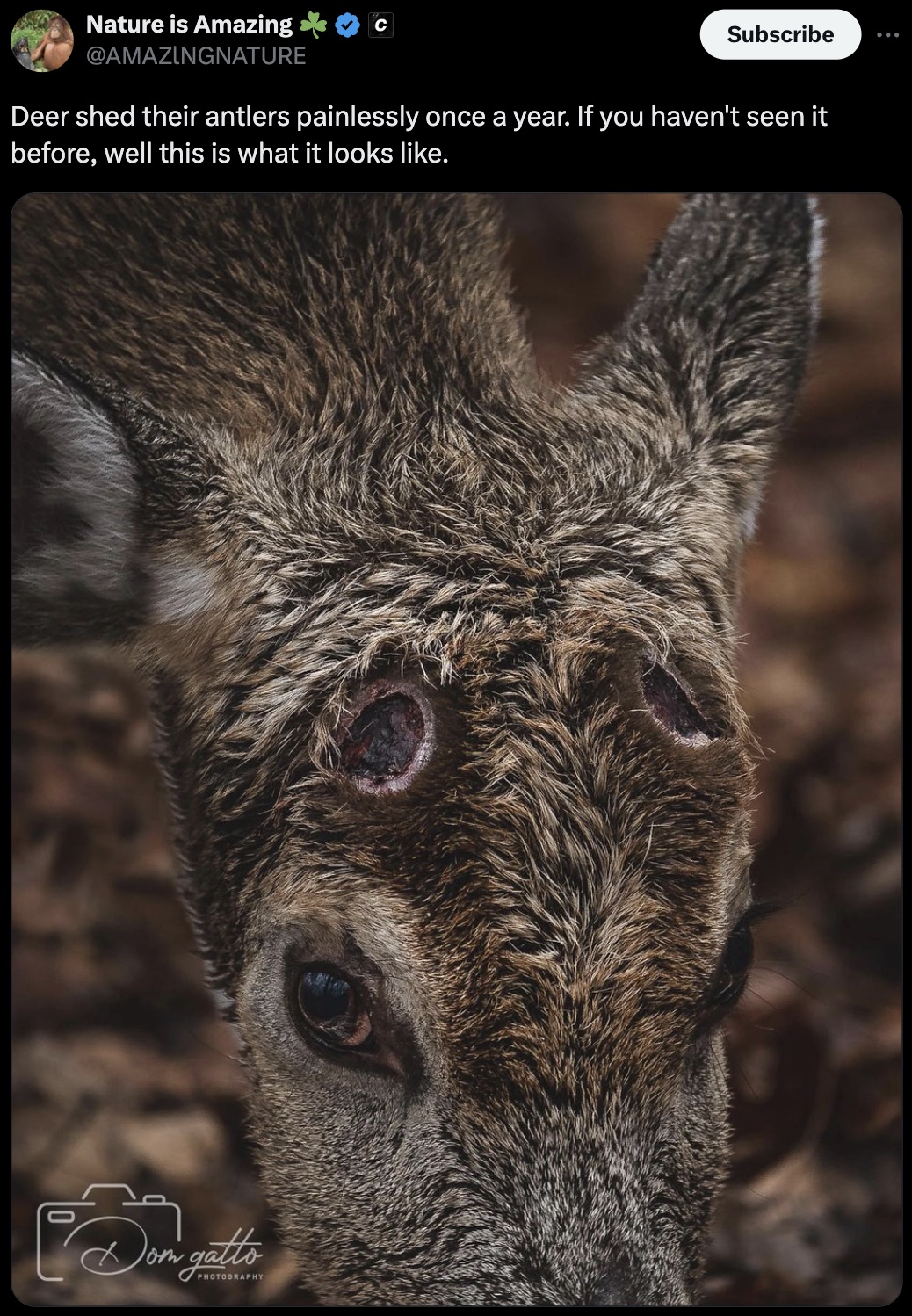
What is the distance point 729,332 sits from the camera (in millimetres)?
3928

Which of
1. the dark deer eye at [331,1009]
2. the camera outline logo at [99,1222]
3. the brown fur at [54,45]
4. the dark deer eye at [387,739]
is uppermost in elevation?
the brown fur at [54,45]

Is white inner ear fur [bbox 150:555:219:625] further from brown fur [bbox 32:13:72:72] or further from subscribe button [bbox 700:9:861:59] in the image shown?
subscribe button [bbox 700:9:861:59]

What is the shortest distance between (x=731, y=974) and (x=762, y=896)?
76.3 inches

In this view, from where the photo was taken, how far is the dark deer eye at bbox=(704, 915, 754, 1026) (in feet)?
11.0

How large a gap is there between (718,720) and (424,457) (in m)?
1.08

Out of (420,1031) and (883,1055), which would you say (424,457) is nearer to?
(420,1031)

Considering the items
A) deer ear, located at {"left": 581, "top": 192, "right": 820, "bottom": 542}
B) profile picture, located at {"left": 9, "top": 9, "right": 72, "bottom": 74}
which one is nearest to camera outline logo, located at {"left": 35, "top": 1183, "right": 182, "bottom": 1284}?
deer ear, located at {"left": 581, "top": 192, "right": 820, "bottom": 542}

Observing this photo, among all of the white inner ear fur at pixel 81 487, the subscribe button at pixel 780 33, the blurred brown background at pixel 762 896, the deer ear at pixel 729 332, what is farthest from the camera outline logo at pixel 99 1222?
the subscribe button at pixel 780 33

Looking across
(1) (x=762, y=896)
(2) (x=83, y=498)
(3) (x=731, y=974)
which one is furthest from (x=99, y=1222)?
(1) (x=762, y=896)

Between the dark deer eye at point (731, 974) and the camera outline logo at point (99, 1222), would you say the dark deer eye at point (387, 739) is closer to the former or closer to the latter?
the dark deer eye at point (731, 974)

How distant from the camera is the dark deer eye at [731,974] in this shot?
11.0 feet

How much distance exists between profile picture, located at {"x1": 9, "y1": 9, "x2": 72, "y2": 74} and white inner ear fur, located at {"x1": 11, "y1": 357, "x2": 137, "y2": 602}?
114 centimetres

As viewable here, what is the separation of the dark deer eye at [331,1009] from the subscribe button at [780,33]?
2753 millimetres
